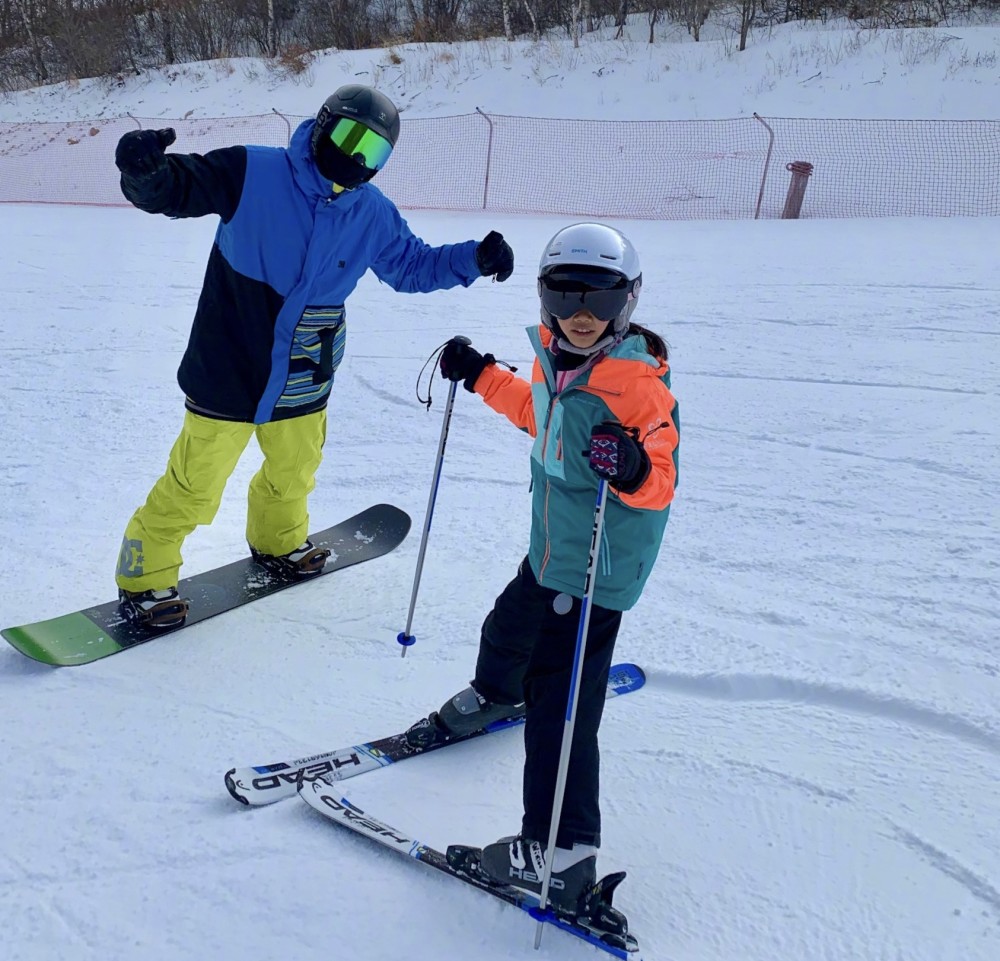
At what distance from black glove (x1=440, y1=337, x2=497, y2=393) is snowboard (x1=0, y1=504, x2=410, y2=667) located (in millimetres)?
1368

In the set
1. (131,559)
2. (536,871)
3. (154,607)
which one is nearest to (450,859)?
(536,871)

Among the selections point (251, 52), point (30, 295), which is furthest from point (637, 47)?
point (30, 295)

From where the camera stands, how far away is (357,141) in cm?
261

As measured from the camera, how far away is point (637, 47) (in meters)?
18.1

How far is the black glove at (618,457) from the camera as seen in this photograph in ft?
5.94

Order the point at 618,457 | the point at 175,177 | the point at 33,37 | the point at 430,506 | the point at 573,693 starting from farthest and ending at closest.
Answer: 1. the point at 33,37
2. the point at 430,506
3. the point at 175,177
4. the point at 573,693
5. the point at 618,457

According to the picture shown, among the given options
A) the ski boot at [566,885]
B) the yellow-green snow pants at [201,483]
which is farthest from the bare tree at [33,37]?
the ski boot at [566,885]

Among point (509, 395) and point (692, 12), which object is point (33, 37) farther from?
point (509, 395)

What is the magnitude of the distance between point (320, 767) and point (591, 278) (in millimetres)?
1502

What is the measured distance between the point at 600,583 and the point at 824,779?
3.21 ft

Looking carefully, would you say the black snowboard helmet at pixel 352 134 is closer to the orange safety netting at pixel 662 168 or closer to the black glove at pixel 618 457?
the black glove at pixel 618 457

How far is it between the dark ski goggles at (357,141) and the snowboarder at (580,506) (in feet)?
2.85

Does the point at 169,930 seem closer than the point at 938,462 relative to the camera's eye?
Yes

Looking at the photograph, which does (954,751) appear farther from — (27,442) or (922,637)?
(27,442)
